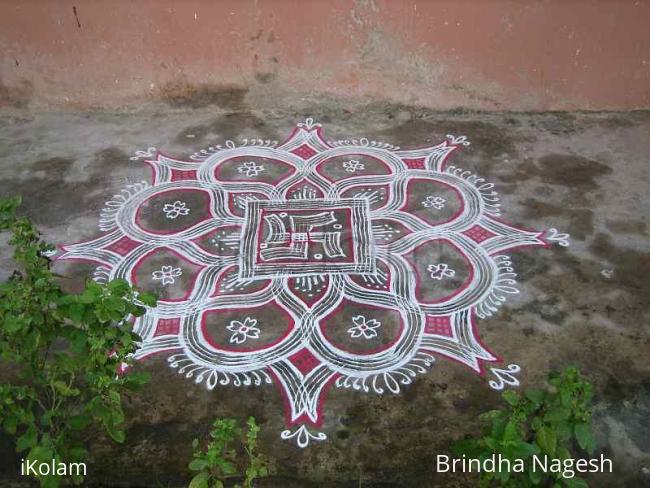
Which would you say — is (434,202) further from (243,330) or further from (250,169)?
(243,330)

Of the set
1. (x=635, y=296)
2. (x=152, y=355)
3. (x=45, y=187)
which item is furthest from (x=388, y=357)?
(x=45, y=187)

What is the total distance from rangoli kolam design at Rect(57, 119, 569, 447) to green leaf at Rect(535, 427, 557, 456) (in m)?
0.94

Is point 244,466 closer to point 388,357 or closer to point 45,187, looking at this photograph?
point 388,357

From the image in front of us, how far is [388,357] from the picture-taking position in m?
3.19

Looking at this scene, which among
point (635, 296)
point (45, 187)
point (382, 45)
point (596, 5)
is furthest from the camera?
point (382, 45)

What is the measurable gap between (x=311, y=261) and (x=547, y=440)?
6.13ft

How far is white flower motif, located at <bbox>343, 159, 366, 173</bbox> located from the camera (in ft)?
14.5

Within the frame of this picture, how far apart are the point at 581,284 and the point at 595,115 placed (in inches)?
70.4

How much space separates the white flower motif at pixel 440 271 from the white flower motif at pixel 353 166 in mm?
982

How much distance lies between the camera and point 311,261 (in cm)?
373

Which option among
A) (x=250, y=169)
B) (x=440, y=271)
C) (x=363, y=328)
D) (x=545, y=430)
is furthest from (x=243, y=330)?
(x=545, y=430)

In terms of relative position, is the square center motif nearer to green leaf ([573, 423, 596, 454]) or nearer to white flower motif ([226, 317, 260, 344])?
white flower motif ([226, 317, 260, 344])

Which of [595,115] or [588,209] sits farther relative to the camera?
[595,115]

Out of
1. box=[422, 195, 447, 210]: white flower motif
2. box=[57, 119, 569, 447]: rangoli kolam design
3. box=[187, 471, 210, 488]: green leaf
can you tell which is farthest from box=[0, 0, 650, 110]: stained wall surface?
box=[187, 471, 210, 488]: green leaf
